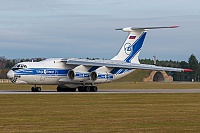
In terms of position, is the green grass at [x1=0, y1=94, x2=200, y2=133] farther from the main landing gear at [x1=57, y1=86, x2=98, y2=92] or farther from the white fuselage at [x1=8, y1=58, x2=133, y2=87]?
the main landing gear at [x1=57, y1=86, x2=98, y2=92]

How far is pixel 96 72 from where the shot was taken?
57.0 m

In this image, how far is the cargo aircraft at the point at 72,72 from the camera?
177 feet

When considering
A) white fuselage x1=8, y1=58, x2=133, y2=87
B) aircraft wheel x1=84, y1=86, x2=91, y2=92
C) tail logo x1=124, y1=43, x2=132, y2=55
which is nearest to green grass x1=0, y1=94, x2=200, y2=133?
white fuselage x1=8, y1=58, x2=133, y2=87

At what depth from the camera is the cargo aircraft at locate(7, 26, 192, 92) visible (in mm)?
54062

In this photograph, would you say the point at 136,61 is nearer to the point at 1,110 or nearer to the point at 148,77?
the point at 1,110

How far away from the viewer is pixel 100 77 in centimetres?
5741

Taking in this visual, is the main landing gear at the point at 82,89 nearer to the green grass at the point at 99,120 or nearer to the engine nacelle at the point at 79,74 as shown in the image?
the engine nacelle at the point at 79,74

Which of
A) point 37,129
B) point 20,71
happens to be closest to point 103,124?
point 37,129

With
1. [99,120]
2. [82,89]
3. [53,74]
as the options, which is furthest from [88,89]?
[99,120]

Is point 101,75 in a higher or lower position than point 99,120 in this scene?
higher

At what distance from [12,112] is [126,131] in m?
8.87

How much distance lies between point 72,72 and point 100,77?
2941 mm

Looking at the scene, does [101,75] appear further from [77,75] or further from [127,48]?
[127,48]

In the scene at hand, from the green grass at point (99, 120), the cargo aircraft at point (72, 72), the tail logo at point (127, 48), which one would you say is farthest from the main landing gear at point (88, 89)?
the green grass at point (99, 120)
